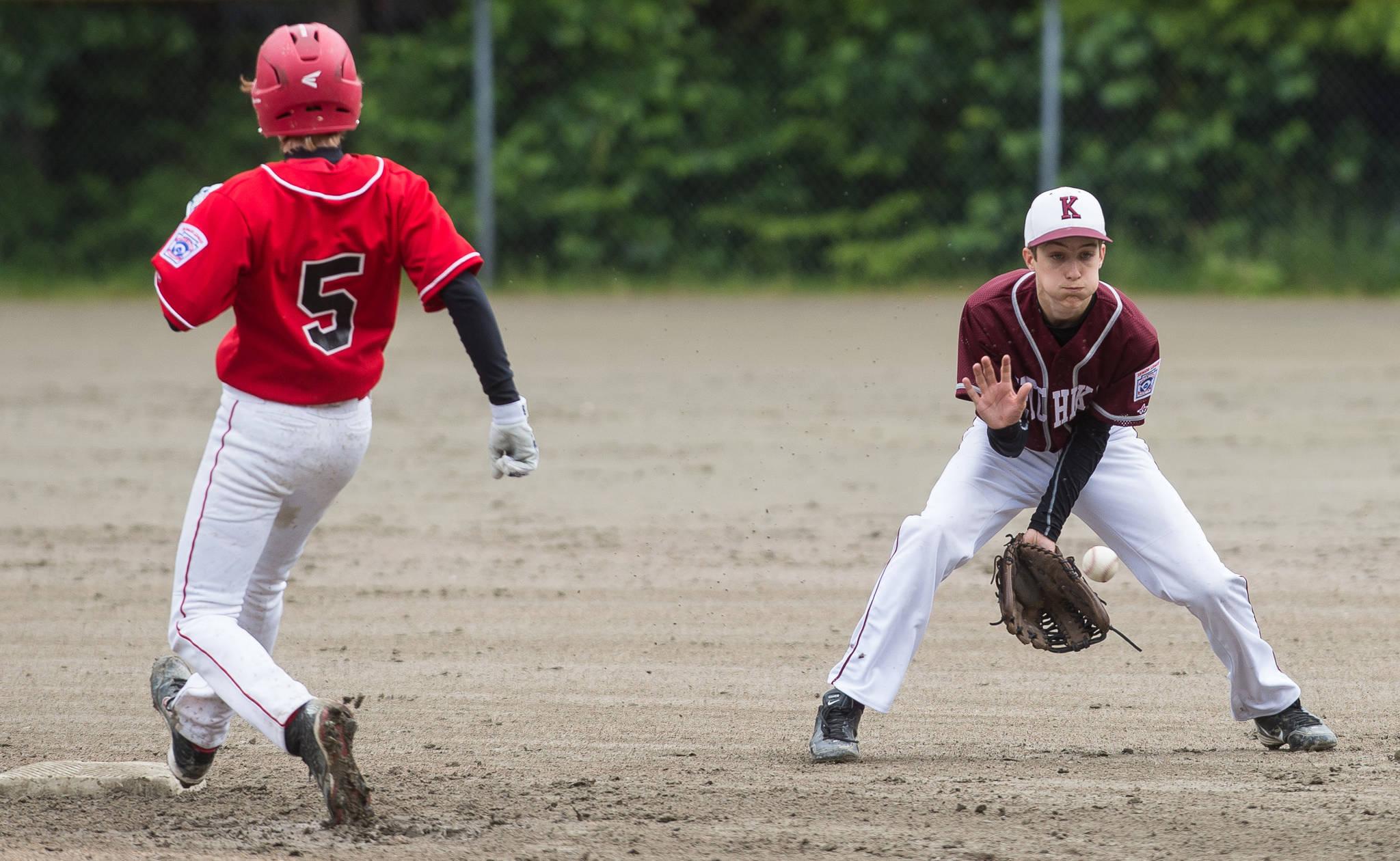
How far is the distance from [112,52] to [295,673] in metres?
13.2

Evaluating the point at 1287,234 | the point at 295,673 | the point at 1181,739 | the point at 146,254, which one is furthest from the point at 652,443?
the point at 146,254

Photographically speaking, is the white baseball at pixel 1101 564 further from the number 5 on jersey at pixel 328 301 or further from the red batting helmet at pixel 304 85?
the red batting helmet at pixel 304 85

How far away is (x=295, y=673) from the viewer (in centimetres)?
496

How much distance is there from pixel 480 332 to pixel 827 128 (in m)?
12.3

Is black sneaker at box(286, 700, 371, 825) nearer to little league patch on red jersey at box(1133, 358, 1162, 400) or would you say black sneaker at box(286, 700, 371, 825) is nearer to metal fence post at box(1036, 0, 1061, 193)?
little league patch on red jersey at box(1133, 358, 1162, 400)

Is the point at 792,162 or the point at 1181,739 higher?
the point at 792,162

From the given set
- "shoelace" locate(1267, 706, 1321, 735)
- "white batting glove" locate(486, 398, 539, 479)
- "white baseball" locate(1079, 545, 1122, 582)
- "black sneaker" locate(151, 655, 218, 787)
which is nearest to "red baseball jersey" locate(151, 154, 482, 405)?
"white batting glove" locate(486, 398, 539, 479)

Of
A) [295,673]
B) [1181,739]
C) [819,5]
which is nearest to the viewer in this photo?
[1181,739]

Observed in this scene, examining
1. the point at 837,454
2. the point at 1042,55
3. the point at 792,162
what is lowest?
the point at 837,454

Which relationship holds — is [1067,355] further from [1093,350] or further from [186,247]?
[186,247]

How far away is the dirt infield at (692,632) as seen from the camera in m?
3.65

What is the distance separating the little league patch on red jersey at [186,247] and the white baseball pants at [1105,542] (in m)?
1.86

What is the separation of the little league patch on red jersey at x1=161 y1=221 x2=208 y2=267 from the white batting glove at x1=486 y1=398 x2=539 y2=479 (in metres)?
0.72

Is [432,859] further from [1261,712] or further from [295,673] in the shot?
[1261,712]
